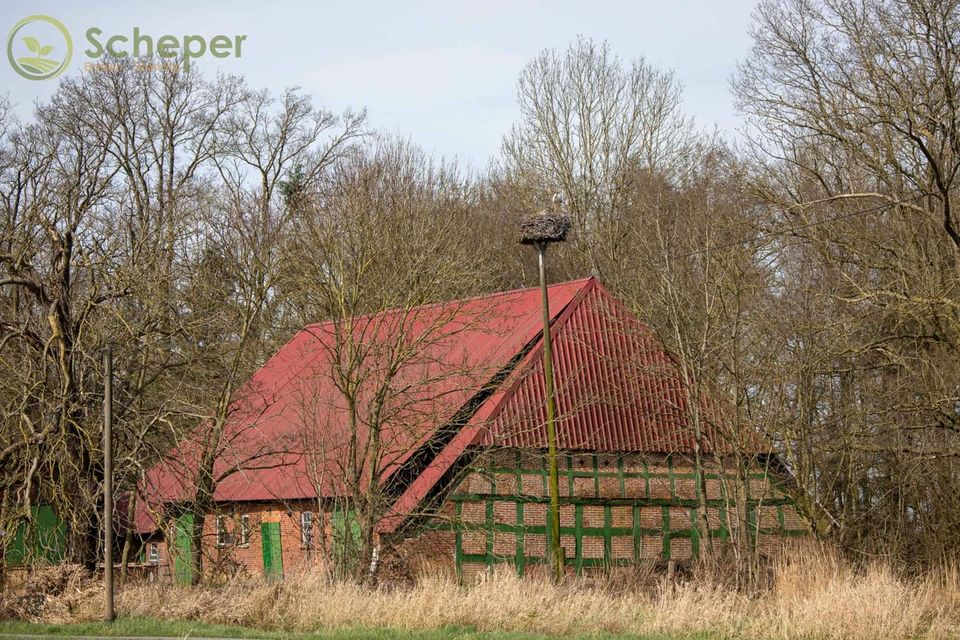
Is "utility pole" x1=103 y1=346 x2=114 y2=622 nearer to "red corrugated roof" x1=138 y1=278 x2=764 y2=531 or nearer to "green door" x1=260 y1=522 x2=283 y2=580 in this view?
"red corrugated roof" x1=138 y1=278 x2=764 y2=531

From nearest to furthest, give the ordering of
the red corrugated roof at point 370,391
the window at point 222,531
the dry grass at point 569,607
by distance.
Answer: the dry grass at point 569,607 < the red corrugated roof at point 370,391 < the window at point 222,531

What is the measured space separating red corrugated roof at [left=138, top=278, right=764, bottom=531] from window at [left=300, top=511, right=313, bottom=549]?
0.66 meters

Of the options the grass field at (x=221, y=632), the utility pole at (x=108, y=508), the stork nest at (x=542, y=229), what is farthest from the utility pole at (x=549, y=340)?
the utility pole at (x=108, y=508)

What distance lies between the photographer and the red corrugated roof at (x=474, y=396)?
23953mm

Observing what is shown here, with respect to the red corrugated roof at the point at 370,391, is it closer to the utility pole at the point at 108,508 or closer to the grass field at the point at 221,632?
the utility pole at the point at 108,508

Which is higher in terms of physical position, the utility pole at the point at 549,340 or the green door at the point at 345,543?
the utility pole at the point at 549,340

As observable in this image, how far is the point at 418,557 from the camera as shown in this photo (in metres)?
23.7

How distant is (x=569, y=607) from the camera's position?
15.6 metres

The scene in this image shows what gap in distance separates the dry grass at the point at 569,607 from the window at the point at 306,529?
5.86 m

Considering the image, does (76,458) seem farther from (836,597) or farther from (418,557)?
(836,597)

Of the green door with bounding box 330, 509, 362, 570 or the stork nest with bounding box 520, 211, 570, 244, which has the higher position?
the stork nest with bounding box 520, 211, 570, 244

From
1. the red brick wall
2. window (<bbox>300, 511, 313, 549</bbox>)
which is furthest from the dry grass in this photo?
window (<bbox>300, 511, 313, 549</bbox>)

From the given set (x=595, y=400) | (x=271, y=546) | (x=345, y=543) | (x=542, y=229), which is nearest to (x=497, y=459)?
(x=595, y=400)

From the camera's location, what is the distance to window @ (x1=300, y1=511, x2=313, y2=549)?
2375cm
